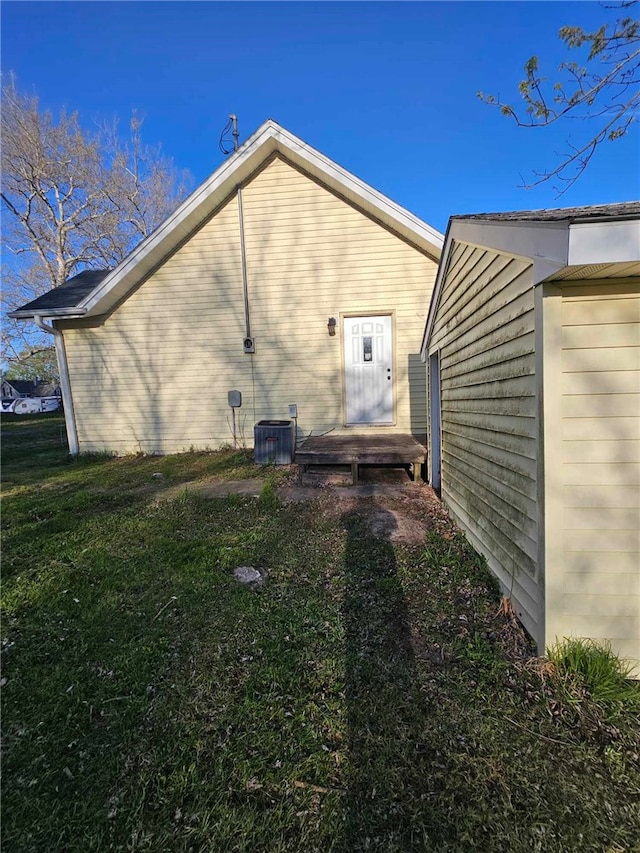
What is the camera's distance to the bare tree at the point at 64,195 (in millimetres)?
16703

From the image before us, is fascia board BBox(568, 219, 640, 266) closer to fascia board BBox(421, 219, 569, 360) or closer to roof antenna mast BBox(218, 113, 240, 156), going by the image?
fascia board BBox(421, 219, 569, 360)

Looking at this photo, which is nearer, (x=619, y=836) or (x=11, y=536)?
(x=619, y=836)

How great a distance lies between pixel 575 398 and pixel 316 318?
6048mm

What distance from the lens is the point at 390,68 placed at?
611 centimetres

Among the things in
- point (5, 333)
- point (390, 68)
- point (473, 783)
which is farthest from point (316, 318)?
point (5, 333)

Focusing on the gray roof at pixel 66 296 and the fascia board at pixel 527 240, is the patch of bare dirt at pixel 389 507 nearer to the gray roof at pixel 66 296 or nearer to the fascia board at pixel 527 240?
the fascia board at pixel 527 240

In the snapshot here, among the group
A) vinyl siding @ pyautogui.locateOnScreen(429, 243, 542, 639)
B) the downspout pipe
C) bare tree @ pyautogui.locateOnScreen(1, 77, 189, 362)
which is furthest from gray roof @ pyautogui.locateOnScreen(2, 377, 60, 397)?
vinyl siding @ pyautogui.locateOnScreen(429, 243, 542, 639)

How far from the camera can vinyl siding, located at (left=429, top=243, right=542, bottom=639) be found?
2172 mm

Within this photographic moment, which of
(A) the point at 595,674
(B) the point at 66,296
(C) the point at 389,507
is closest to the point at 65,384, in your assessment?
(B) the point at 66,296

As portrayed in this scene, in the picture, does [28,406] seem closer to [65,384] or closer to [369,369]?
[65,384]

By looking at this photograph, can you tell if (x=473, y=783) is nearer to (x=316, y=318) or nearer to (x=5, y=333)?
(x=316, y=318)

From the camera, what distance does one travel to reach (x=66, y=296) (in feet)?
27.0

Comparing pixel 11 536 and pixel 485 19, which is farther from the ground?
pixel 485 19

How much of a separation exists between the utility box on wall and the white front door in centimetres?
150
